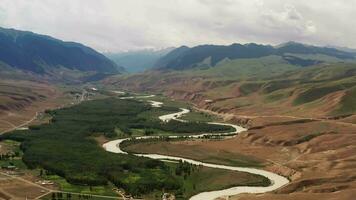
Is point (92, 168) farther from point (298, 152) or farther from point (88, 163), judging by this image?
point (298, 152)

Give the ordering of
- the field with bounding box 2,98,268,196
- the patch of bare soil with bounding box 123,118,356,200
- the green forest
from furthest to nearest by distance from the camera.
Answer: the green forest → the field with bounding box 2,98,268,196 → the patch of bare soil with bounding box 123,118,356,200

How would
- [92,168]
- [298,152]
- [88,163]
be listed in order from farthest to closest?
[298,152] → [88,163] → [92,168]

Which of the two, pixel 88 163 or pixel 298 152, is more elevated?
pixel 298 152

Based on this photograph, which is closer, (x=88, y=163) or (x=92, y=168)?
(x=92, y=168)

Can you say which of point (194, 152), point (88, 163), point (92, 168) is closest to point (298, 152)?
point (194, 152)

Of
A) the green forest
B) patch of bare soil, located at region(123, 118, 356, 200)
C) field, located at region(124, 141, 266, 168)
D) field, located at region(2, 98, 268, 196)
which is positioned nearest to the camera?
patch of bare soil, located at region(123, 118, 356, 200)

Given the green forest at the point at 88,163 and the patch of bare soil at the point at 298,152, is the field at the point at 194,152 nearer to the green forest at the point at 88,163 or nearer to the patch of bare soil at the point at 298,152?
the patch of bare soil at the point at 298,152

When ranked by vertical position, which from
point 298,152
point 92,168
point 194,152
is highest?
point 298,152

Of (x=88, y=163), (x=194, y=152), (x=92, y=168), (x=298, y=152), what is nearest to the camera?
(x=92, y=168)

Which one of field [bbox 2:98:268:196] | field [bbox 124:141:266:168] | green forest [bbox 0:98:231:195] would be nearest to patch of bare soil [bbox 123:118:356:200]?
field [bbox 124:141:266:168]

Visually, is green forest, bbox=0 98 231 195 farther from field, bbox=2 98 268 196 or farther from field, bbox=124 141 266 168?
field, bbox=124 141 266 168

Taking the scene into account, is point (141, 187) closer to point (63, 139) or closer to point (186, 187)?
point (186, 187)

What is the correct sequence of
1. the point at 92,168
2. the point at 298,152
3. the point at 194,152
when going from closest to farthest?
the point at 92,168 < the point at 298,152 < the point at 194,152
